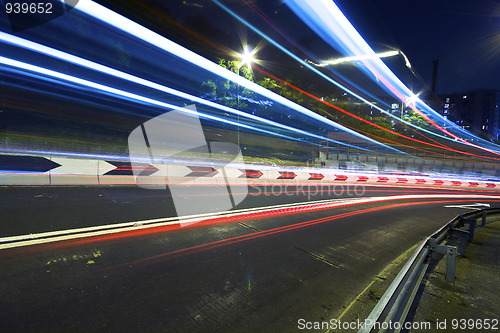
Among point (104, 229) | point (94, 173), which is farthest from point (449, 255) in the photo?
point (94, 173)

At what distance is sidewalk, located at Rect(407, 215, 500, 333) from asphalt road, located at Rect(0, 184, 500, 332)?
0.83 m

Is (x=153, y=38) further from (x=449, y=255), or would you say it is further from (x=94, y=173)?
(x=449, y=255)

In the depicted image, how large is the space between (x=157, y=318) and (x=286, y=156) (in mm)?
30563

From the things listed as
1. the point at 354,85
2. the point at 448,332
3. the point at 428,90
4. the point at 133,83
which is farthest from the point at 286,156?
the point at 428,90

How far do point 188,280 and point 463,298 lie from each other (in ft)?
13.3

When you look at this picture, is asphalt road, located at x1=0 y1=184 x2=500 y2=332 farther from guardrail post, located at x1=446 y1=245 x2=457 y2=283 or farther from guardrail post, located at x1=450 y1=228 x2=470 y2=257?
guardrail post, located at x1=450 y1=228 x2=470 y2=257

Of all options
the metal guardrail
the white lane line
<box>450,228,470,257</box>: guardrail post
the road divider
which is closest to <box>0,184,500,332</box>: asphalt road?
the white lane line

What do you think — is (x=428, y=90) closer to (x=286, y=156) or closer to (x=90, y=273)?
(x=286, y=156)

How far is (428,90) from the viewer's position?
67.1 meters

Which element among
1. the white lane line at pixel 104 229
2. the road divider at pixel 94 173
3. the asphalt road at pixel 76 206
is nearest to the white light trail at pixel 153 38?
the road divider at pixel 94 173

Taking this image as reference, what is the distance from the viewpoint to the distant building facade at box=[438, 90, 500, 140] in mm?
98875

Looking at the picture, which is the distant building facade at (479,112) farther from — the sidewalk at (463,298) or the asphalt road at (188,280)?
the asphalt road at (188,280)

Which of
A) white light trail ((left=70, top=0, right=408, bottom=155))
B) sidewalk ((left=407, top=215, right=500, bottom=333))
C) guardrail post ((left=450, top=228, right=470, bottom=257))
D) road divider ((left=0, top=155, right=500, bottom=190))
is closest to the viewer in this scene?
sidewalk ((left=407, top=215, right=500, bottom=333))

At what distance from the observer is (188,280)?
3.40 metres
